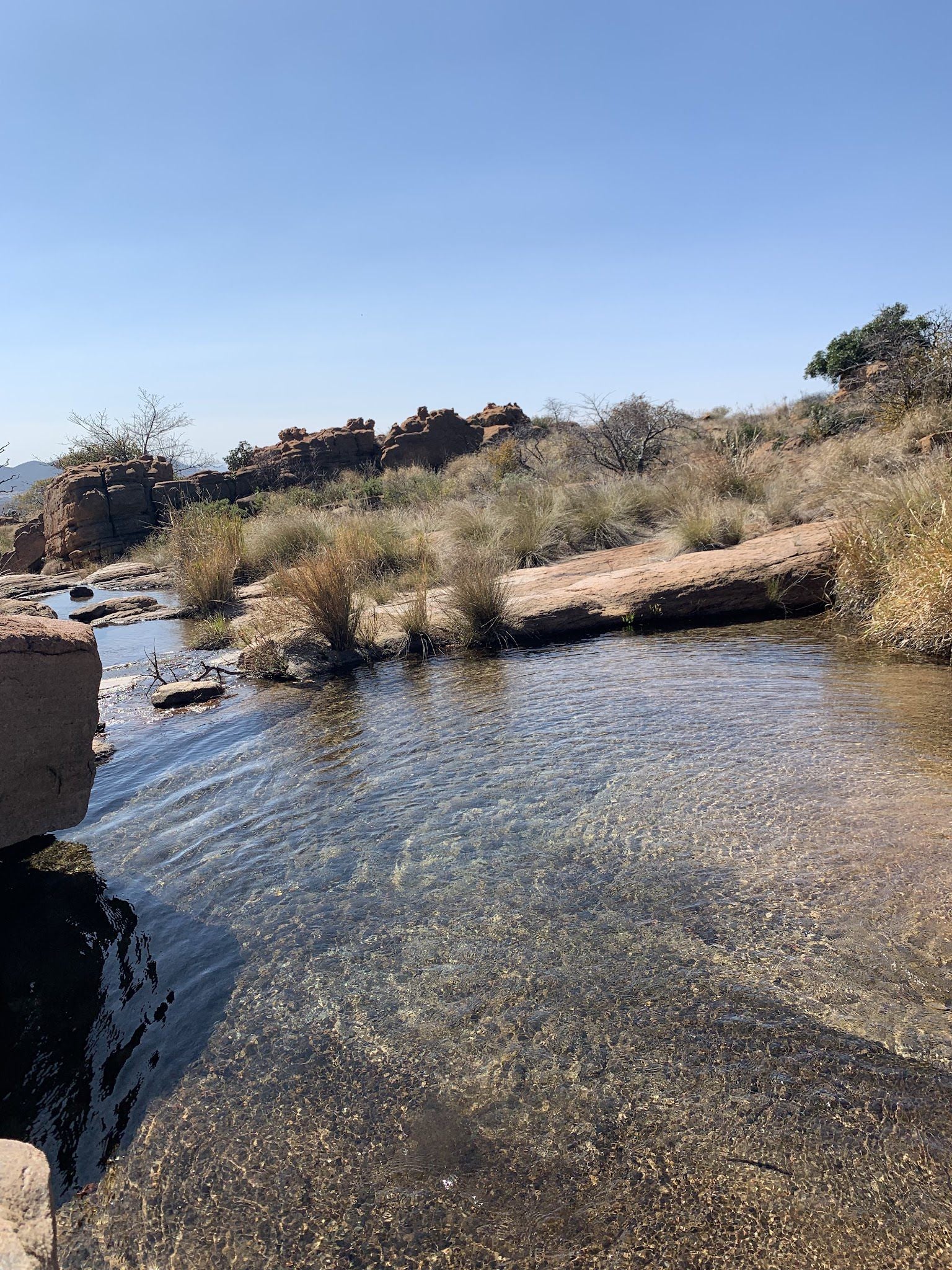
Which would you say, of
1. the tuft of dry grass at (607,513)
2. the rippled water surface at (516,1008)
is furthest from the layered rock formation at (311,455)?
the rippled water surface at (516,1008)

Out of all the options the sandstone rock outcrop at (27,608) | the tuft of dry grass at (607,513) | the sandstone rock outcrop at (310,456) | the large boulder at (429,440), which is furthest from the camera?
the large boulder at (429,440)

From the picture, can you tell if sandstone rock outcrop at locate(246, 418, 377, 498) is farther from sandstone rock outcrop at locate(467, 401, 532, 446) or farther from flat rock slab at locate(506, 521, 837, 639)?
flat rock slab at locate(506, 521, 837, 639)

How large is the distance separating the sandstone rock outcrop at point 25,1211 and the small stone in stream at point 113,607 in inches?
475

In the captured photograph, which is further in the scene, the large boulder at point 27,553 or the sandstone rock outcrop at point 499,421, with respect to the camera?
the sandstone rock outcrop at point 499,421

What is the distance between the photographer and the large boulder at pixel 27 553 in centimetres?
2164

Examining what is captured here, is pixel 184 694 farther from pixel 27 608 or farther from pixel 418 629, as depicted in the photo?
pixel 27 608

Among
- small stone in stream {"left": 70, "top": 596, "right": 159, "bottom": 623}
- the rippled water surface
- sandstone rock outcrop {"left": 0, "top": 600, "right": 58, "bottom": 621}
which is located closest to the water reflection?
the rippled water surface

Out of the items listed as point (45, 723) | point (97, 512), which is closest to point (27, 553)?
point (97, 512)

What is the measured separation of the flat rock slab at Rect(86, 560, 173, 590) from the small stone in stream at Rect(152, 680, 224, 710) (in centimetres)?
844

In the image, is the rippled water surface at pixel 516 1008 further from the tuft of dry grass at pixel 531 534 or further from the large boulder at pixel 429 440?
the large boulder at pixel 429 440

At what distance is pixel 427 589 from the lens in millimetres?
9867

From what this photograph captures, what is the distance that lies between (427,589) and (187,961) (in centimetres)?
701

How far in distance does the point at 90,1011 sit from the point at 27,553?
22.3 meters

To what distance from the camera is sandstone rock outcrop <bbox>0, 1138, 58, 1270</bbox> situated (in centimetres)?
105
